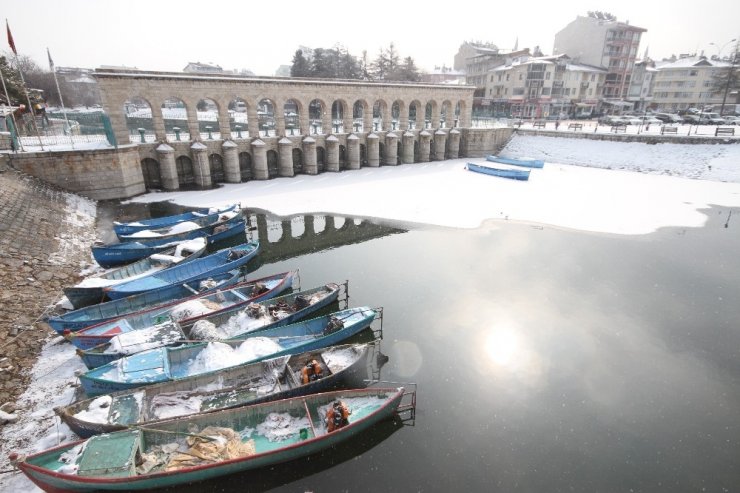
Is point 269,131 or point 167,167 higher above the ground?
point 269,131

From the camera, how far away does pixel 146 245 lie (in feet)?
65.1


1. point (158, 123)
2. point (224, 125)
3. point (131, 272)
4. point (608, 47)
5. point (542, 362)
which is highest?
point (608, 47)

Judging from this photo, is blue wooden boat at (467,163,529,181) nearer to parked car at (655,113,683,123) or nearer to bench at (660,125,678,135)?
bench at (660,125,678,135)

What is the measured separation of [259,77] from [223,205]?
13115 mm

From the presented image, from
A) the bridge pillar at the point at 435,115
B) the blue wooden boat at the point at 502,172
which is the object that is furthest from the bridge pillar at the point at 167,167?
the bridge pillar at the point at 435,115

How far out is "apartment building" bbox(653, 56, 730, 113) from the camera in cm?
7150

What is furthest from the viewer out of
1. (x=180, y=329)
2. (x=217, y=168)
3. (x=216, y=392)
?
(x=217, y=168)

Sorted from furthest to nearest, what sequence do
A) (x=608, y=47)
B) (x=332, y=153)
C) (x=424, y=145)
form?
(x=608, y=47) < (x=424, y=145) < (x=332, y=153)

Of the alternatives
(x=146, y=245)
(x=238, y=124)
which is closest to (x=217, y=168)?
(x=238, y=124)

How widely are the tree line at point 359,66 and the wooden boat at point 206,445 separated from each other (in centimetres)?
5967

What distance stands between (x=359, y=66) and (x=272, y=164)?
4010 cm

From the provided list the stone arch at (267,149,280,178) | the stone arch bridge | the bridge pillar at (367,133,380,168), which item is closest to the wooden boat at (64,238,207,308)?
the stone arch bridge

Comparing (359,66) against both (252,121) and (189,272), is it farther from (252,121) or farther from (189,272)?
(189,272)

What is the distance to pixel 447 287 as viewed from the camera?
687 inches
